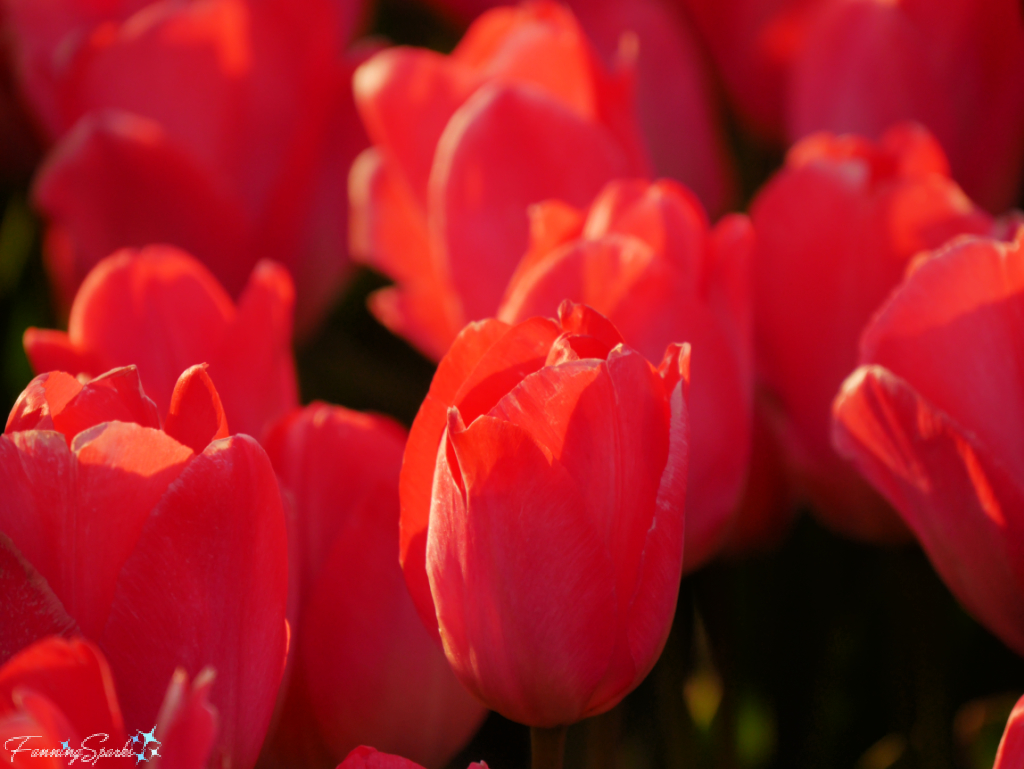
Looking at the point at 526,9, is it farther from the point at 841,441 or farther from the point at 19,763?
the point at 19,763

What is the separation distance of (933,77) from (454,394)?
0.29 meters

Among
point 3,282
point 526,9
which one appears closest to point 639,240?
point 526,9

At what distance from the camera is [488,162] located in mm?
376

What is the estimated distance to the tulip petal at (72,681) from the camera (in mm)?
191

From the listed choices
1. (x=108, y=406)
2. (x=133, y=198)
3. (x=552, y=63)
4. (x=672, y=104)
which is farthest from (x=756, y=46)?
(x=108, y=406)

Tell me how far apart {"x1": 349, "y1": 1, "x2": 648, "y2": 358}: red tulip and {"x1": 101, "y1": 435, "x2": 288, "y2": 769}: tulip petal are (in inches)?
5.9

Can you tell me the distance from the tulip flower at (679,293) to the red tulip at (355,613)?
55 millimetres

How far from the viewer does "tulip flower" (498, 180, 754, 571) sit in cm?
29

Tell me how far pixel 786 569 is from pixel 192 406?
286 mm

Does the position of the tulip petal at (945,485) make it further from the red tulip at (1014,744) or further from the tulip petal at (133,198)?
the tulip petal at (133,198)

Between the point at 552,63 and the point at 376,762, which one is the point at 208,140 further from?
the point at 376,762

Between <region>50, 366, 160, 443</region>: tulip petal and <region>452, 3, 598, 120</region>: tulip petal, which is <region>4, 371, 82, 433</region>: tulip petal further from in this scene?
<region>452, 3, 598, 120</region>: tulip petal

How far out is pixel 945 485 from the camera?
265 mm

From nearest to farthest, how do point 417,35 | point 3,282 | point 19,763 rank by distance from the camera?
point 19,763
point 3,282
point 417,35
